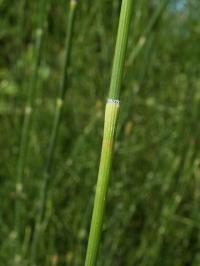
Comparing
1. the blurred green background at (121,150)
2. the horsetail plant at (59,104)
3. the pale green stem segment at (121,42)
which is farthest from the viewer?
the blurred green background at (121,150)

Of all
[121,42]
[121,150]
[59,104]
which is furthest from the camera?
[121,150]

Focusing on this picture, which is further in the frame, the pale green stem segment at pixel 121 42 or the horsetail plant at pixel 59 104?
the horsetail plant at pixel 59 104

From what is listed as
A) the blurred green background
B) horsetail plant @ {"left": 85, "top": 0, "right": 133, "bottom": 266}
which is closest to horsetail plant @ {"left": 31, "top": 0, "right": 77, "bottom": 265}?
the blurred green background

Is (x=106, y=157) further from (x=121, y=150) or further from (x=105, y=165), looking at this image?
(x=121, y=150)

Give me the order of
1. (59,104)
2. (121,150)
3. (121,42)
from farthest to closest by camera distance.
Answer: (121,150) → (59,104) → (121,42)

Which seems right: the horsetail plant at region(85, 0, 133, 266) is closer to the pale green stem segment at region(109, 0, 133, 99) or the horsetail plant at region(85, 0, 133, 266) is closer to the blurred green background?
the pale green stem segment at region(109, 0, 133, 99)

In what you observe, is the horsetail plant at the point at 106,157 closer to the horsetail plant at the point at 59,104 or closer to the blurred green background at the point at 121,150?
the horsetail plant at the point at 59,104

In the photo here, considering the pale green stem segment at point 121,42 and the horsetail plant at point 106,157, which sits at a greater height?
the pale green stem segment at point 121,42

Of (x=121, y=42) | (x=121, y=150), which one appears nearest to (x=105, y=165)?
(x=121, y=42)

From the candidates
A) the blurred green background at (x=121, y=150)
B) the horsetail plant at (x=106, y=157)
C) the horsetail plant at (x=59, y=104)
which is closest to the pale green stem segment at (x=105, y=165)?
the horsetail plant at (x=106, y=157)
